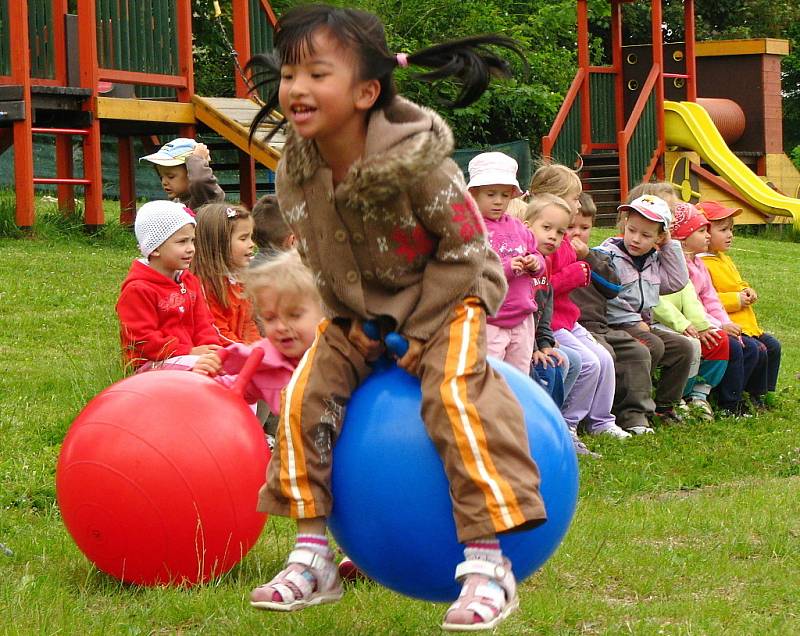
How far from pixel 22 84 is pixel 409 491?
1144 centimetres

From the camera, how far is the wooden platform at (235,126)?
15.7 m

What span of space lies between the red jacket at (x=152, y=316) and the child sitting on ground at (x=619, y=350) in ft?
11.3

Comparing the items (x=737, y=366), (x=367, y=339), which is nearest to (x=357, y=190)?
(x=367, y=339)

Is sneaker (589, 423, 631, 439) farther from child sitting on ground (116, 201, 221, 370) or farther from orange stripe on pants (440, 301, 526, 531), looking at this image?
orange stripe on pants (440, 301, 526, 531)

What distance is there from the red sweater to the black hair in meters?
3.43

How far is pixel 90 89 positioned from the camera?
15.0 metres

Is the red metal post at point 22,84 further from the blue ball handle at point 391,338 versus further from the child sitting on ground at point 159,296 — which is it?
the blue ball handle at point 391,338

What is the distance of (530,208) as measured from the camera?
8.48 meters

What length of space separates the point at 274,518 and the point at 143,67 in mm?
10634

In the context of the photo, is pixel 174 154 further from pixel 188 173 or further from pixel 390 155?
pixel 390 155

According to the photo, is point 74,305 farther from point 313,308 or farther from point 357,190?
point 357,190

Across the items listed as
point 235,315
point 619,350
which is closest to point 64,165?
point 619,350

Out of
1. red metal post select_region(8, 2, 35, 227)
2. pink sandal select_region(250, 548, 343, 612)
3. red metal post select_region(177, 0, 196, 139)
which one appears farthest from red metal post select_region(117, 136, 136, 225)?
pink sandal select_region(250, 548, 343, 612)

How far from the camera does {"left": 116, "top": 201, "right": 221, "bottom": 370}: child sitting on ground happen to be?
22.9ft
